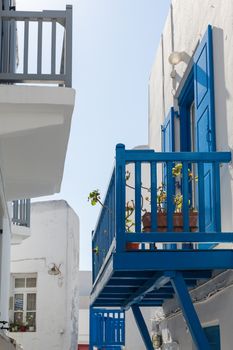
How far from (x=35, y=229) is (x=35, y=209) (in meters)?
0.55

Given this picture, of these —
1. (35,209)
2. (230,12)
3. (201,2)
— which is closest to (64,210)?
(35,209)

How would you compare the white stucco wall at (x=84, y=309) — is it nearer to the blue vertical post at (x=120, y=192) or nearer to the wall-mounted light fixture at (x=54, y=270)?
the wall-mounted light fixture at (x=54, y=270)

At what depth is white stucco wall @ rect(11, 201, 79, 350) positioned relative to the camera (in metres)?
20.3

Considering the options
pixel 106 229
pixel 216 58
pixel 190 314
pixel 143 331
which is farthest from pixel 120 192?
pixel 143 331

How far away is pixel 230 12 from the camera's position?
21.7ft

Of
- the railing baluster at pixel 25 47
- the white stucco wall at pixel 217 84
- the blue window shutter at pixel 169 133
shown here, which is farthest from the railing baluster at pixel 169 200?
the blue window shutter at pixel 169 133

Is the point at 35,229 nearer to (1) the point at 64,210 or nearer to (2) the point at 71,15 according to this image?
(1) the point at 64,210

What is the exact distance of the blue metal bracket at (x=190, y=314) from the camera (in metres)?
5.99

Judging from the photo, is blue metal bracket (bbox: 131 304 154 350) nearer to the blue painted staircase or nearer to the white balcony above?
the white balcony above

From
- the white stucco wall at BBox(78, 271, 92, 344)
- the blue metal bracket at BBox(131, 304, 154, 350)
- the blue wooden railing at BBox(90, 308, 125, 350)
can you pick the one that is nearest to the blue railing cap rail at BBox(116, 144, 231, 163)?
the blue metal bracket at BBox(131, 304, 154, 350)

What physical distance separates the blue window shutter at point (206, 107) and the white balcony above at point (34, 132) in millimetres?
1341

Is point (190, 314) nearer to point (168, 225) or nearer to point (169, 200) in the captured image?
point (168, 225)

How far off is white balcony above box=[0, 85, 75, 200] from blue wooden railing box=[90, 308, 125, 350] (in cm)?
473

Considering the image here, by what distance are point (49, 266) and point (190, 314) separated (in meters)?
14.8
